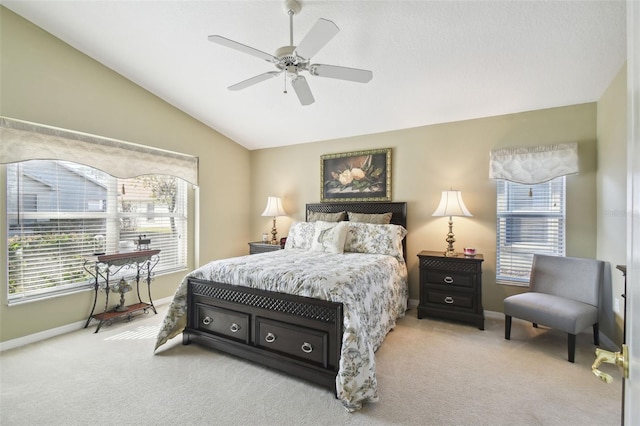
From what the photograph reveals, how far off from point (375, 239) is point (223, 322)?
1.97 meters

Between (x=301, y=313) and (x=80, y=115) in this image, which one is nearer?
(x=301, y=313)

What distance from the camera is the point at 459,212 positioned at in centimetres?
337

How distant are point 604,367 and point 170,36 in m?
4.79

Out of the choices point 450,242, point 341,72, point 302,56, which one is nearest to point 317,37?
point 302,56

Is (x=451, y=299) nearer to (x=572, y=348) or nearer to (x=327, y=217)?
(x=572, y=348)

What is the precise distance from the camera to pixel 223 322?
255 centimetres

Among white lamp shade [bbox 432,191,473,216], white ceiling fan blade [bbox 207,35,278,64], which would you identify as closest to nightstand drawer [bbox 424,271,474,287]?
white lamp shade [bbox 432,191,473,216]

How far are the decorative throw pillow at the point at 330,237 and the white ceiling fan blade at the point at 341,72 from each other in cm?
189

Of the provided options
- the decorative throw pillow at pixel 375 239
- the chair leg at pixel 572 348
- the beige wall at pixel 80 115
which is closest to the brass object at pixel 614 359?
the chair leg at pixel 572 348

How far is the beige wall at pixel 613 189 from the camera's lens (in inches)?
95.1

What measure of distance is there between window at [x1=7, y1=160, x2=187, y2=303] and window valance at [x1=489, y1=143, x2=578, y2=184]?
4.39m

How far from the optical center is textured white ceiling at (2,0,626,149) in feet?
7.15

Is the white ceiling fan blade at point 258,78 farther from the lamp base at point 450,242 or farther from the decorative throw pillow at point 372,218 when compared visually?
the lamp base at point 450,242

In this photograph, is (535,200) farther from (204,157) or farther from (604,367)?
(204,157)
